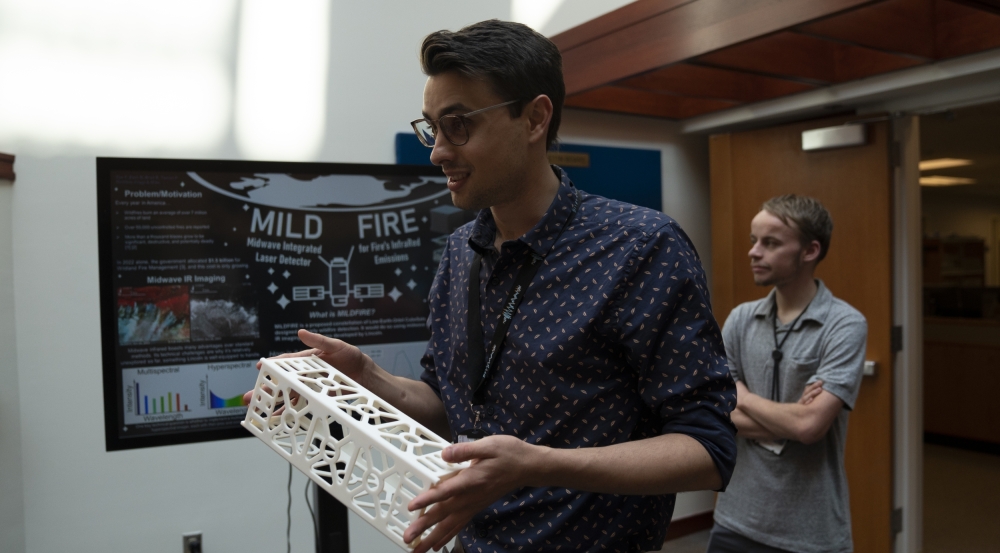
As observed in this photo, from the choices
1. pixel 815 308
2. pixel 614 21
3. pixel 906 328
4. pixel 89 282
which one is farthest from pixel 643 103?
pixel 89 282

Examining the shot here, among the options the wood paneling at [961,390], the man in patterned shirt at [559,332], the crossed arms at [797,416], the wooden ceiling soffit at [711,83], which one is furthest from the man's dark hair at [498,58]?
the wood paneling at [961,390]

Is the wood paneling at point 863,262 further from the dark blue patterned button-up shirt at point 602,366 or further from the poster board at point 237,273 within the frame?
the dark blue patterned button-up shirt at point 602,366

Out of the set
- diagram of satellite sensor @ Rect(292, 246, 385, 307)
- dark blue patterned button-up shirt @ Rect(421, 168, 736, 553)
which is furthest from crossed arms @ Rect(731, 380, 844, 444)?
diagram of satellite sensor @ Rect(292, 246, 385, 307)

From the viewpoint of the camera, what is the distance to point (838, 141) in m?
3.52

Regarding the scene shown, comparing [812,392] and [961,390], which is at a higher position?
[812,392]

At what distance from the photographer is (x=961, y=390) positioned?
20.4ft

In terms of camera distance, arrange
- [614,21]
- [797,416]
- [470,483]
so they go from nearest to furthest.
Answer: [470,483]
[797,416]
[614,21]

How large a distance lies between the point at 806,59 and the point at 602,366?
2.66 metres

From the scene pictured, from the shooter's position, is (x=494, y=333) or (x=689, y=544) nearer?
(x=494, y=333)

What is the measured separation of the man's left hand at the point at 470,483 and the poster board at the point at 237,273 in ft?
5.79

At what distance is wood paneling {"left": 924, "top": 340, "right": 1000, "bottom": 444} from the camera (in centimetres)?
602

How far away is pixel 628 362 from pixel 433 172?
189 cm

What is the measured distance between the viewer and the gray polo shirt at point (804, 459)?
211 cm

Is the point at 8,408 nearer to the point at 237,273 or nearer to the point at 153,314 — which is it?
the point at 153,314
